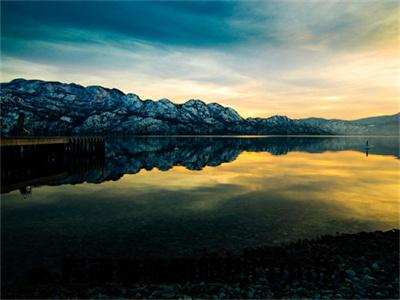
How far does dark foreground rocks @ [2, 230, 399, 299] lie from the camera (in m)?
9.04

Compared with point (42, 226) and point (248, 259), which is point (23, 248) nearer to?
point (42, 226)

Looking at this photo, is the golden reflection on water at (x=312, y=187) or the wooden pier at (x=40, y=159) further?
the wooden pier at (x=40, y=159)

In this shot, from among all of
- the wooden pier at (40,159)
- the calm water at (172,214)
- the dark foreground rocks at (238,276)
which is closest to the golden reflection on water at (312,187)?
the calm water at (172,214)

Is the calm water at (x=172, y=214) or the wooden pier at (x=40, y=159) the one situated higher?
the wooden pier at (x=40, y=159)

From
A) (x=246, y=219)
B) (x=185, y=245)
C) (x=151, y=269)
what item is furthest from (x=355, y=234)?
(x=151, y=269)

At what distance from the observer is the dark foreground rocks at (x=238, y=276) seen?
356 inches

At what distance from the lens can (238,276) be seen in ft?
33.9

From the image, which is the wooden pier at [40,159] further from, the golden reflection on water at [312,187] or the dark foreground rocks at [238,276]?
the dark foreground rocks at [238,276]

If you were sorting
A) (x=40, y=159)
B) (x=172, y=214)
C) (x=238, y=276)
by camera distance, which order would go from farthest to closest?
1. (x=40, y=159)
2. (x=172, y=214)
3. (x=238, y=276)

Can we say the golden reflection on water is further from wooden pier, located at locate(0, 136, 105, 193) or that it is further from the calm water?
wooden pier, located at locate(0, 136, 105, 193)

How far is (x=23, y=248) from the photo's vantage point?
510 inches

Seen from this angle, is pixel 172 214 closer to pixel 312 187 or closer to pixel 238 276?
pixel 238 276

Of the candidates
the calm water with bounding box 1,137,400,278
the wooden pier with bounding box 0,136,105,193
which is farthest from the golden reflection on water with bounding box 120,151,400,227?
the wooden pier with bounding box 0,136,105,193

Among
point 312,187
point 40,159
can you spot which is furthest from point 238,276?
point 40,159
